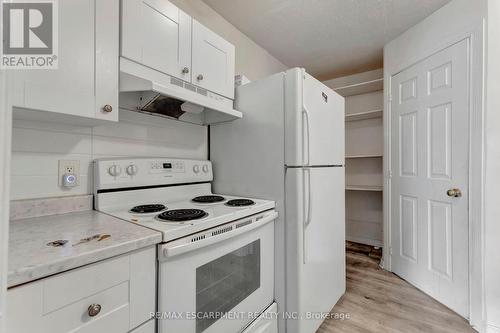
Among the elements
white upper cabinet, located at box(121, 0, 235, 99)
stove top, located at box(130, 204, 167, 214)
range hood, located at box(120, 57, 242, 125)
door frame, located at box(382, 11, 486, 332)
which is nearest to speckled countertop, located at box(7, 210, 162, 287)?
stove top, located at box(130, 204, 167, 214)

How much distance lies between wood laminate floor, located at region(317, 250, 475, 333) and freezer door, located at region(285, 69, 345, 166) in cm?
122

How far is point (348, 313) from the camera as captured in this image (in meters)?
1.86

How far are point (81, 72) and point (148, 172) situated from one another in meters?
0.65

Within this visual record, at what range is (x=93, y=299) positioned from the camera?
2.27 feet

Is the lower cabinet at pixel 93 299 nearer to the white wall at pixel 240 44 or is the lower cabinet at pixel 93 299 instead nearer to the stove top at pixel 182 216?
the stove top at pixel 182 216

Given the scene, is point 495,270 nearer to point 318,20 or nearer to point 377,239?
point 377,239

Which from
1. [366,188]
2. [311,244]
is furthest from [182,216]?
[366,188]

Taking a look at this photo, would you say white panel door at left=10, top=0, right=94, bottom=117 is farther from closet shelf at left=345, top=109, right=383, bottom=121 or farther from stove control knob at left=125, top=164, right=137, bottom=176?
closet shelf at left=345, top=109, right=383, bottom=121

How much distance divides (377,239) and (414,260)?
1.11 m

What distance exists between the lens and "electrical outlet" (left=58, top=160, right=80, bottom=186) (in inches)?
46.2

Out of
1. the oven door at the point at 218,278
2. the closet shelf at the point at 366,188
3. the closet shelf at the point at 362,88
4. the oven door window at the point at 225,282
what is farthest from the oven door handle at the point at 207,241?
the closet shelf at the point at 362,88

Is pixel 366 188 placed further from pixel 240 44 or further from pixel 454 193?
pixel 240 44

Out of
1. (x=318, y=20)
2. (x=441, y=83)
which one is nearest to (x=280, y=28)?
(x=318, y=20)

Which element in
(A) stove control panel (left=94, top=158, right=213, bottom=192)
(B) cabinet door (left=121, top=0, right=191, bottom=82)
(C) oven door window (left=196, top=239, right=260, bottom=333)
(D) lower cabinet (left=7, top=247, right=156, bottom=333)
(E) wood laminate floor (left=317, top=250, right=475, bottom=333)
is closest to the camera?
(D) lower cabinet (left=7, top=247, right=156, bottom=333)
